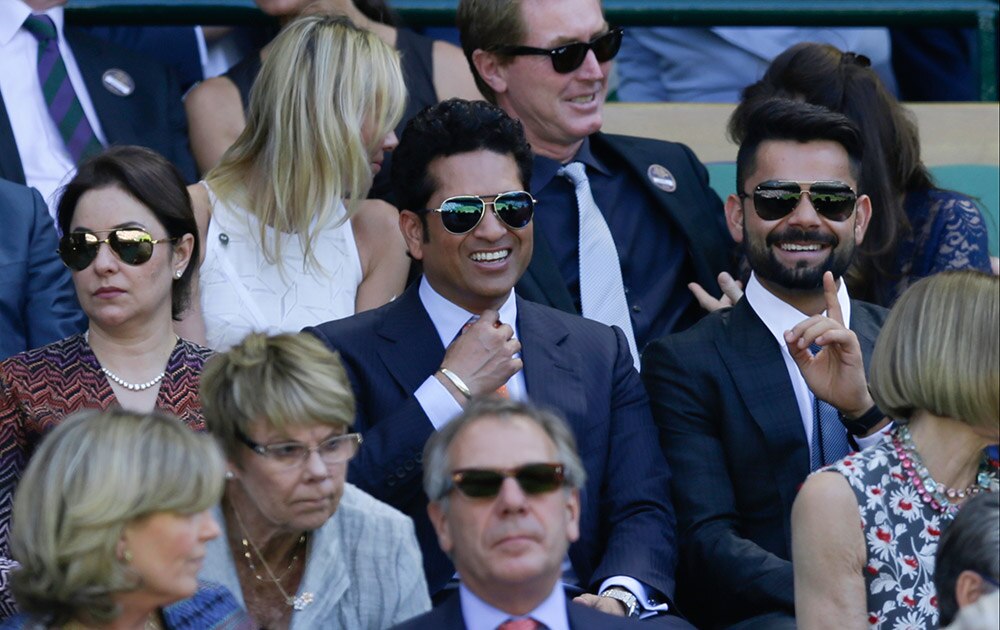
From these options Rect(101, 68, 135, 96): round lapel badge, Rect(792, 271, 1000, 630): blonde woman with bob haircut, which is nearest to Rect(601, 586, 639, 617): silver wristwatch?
Rect(792, 271, 1000, 630): blonde woman with bob haircut

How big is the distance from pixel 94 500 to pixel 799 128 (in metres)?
2.41

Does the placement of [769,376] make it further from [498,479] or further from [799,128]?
[498,479]

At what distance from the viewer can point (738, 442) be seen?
186 inches

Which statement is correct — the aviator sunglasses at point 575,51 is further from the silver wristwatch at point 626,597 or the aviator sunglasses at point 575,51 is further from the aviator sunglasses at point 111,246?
the silver wristwatch at point 626,597

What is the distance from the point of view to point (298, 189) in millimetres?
5141

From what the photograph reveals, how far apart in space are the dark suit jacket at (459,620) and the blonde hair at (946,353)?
0.83m

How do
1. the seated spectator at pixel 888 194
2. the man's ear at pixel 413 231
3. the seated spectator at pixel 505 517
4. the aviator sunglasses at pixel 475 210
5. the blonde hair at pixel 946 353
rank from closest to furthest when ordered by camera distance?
the seated spectator at pixel 505 517 → the blonde hair at pixel 946 353 → the aviator sunglasses at pixel 475 210 → the man's ear at pixel 413 231 → the seated spectator at pixel 888 194

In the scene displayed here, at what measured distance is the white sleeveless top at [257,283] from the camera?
199 inches

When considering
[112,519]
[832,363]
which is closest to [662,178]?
[832,363]

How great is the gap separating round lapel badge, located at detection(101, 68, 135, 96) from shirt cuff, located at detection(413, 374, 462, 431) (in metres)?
1.90

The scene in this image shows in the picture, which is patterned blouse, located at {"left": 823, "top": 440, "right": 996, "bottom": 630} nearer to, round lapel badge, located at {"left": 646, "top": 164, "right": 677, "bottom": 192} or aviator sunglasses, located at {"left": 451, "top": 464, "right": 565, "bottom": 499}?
aviator sunglasses, located at {"left": 451, "top": 464, "right": 565, "bottom": 499}

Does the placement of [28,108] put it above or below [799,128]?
above

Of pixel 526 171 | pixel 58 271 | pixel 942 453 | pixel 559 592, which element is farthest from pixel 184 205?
pixel 942 453

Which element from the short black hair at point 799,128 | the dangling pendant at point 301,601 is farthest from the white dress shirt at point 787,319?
the dangling pendant at point 301,601
